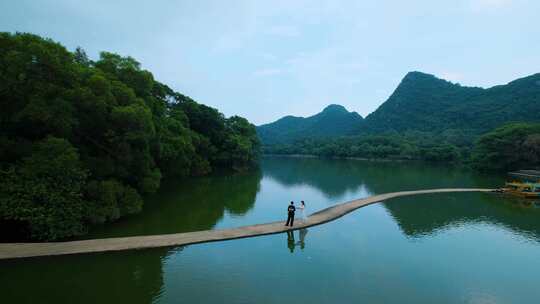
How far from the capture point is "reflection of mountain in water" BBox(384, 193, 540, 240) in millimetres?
16062

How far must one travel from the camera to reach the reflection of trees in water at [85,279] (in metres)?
7.72

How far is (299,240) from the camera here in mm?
13133

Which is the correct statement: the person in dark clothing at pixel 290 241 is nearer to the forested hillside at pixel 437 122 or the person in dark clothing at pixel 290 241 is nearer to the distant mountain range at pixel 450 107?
the forested hillside at pixel 437 122

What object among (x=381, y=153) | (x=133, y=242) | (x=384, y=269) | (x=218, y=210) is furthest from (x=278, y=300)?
(x=381, y=153)

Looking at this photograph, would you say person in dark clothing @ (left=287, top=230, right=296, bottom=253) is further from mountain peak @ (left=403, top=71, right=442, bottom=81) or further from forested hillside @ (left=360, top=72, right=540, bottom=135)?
mountain peak @ (left=403, top=71, right=442, bottom=81)

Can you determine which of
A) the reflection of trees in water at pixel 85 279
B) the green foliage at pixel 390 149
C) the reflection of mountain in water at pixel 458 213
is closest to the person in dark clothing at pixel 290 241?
the reflection of trees in water at pixel 85 279

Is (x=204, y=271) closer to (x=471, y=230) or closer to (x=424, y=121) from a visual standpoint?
(x=471, y=230)

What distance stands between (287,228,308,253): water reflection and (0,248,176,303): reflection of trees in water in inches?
198

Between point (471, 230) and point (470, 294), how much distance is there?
8.41m

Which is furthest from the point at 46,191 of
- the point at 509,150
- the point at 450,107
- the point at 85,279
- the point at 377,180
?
the point at 450,107

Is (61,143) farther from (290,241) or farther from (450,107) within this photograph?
(450,107)

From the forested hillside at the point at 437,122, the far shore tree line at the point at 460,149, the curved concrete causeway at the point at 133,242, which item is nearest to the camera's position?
the curved concrete causeway at the point at 133,242

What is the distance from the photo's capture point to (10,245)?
10.4m

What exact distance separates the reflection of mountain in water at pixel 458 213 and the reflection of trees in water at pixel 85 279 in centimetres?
1213
